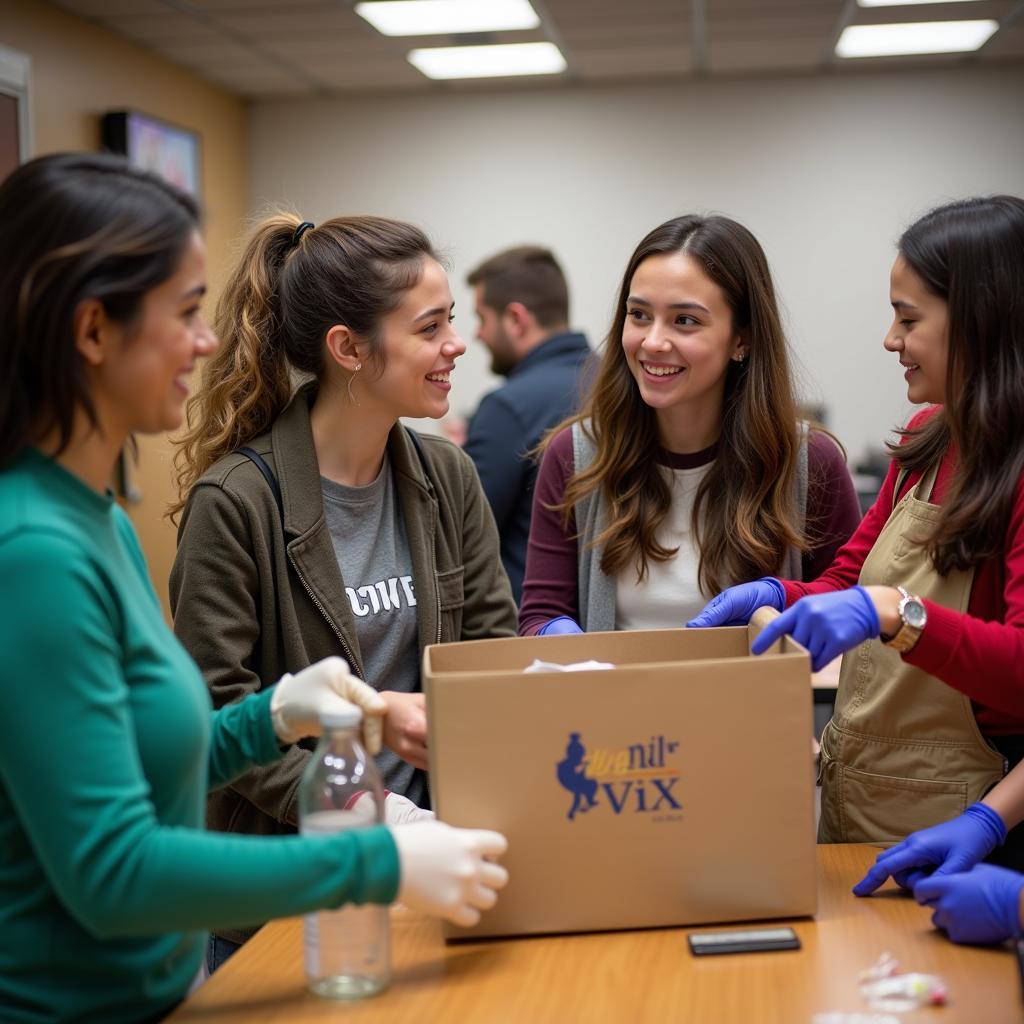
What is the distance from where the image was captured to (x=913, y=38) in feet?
17.7

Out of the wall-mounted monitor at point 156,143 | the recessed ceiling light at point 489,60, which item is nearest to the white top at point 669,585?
the wall-mounted monitor at point 156,143

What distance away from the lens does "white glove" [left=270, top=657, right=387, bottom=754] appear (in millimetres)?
1230

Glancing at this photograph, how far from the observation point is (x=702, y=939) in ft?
3.81

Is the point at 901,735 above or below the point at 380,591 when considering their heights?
below

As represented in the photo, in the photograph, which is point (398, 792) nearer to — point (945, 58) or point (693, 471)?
point (693, 471)

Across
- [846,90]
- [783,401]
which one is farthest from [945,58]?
[783,401]

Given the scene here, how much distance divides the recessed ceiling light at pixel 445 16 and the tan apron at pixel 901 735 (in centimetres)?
382

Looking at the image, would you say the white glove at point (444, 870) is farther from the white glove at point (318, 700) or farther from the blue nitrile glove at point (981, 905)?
the blue nitrile glove at point (981, 905)

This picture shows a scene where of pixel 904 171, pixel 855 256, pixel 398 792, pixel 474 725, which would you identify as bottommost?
pixel 398 792

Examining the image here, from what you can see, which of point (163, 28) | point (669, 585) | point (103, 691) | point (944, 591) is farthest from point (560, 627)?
point (163, 28)

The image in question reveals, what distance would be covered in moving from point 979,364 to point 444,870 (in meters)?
0.91

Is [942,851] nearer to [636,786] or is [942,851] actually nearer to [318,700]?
[636,786]

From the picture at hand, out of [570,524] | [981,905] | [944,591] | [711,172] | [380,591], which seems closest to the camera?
[981,905]

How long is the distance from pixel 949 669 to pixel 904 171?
5326 mm
